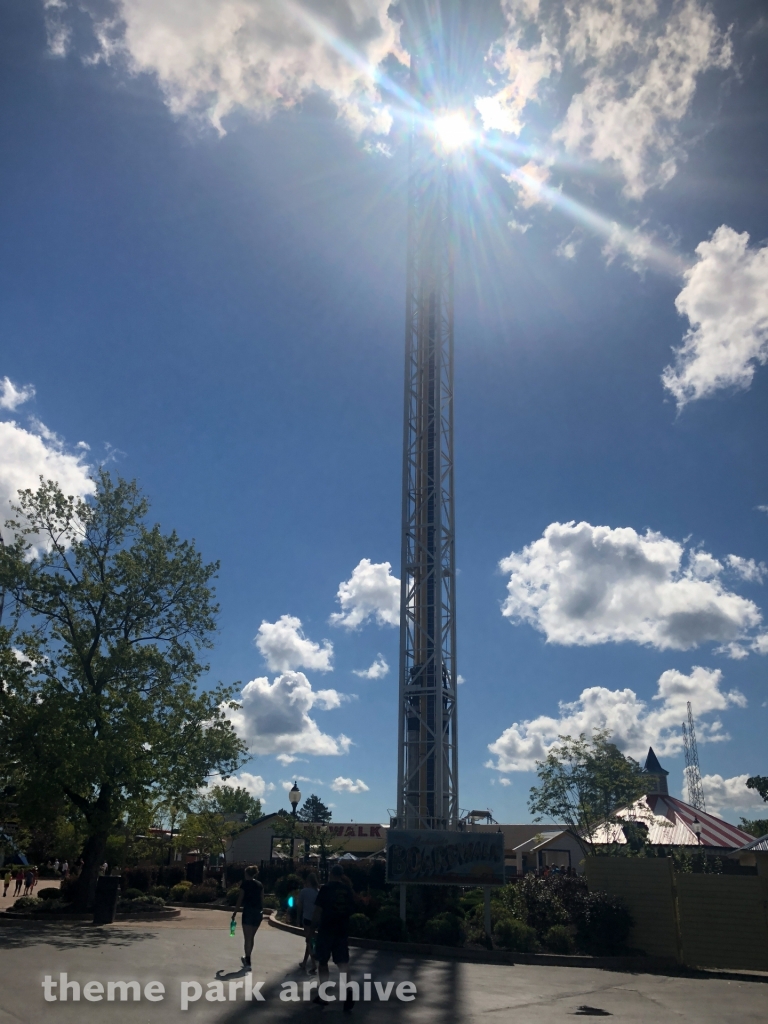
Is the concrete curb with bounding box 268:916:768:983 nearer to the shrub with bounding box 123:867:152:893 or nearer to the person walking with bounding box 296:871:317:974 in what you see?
the person walking with bounding box 296:871:317:974

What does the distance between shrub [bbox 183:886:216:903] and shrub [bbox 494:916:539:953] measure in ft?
54.5

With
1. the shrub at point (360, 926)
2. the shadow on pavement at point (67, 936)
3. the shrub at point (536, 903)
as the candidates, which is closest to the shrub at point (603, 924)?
the shrub at point (536, 903)

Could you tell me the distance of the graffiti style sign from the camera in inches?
730

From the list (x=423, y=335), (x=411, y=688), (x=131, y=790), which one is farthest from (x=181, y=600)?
(x=423, y=335)

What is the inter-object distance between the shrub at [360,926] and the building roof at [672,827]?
16.0m

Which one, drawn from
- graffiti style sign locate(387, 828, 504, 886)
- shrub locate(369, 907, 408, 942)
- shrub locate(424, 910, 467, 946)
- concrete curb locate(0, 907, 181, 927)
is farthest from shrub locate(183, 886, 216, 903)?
shrub locate(424, 910, 467, 946)

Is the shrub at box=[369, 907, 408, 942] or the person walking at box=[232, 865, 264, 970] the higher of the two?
the person walking at box=[232, 865, 264, 970]

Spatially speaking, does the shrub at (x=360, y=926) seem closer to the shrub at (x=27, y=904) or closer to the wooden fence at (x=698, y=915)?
the wooden fence at (x=698, y=915)

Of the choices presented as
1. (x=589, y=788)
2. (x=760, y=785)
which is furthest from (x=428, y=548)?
(x=760, y=785)

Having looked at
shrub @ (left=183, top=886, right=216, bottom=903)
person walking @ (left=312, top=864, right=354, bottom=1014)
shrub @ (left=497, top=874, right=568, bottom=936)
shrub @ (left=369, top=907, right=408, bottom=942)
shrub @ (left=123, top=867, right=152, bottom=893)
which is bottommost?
shrub @ (left=183, top=886, right=216, bottom=903)

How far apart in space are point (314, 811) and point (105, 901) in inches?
4461

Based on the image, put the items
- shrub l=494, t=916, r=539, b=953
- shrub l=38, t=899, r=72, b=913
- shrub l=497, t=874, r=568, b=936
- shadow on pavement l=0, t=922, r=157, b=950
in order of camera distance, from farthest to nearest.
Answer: shrub l=38, t=899, r=72, b=913
shrub l=497, t=874, r=568, b=936
shrub l=494, t=916, r=539, b=953
shadow on pavement l=0, t=922, r=157, b=950

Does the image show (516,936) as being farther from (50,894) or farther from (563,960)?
(50,894)

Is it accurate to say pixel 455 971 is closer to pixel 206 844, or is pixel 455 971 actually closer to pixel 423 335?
pixel 206 844
